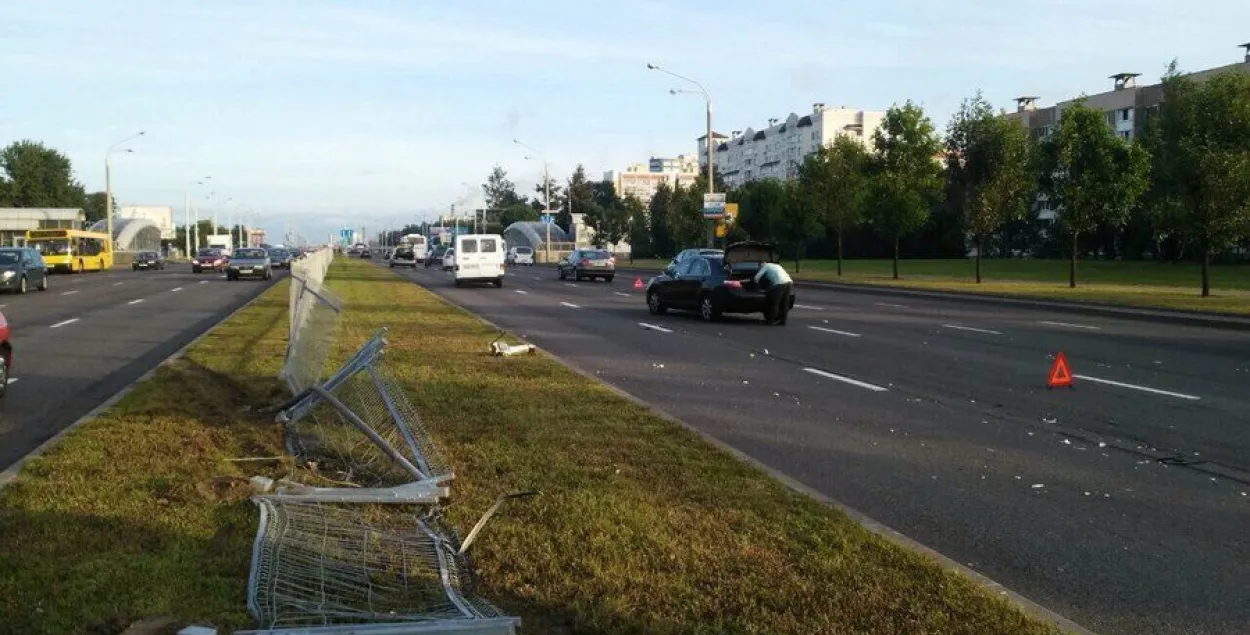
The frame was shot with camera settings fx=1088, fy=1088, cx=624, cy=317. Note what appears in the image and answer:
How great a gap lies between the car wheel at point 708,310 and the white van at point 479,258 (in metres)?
19.5

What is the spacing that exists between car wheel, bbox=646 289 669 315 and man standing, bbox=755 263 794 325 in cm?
332

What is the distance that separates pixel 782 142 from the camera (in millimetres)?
150500

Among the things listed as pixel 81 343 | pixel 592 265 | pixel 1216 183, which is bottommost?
pixel 81 343

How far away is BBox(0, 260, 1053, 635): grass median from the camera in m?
4.64

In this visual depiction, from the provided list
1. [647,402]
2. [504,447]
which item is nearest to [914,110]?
[647,402]

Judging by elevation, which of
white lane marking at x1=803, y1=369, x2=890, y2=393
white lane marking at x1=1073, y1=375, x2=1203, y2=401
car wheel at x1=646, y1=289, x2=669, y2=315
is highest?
car wheel at x1=646, y1=289, x2=669, y2=315

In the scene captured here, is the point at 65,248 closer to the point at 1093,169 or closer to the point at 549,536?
the point at 1093,169

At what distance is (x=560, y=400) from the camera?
10781mm

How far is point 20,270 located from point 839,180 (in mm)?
32292

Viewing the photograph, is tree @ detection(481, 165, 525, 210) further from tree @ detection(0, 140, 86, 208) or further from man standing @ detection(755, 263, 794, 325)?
man standing @ detection(755, 263, 794, 325)

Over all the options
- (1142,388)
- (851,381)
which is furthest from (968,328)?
(851,381)

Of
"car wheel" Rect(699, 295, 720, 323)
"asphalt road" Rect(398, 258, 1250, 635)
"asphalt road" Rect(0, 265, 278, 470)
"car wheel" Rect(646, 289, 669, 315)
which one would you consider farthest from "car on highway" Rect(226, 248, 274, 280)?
"car wheel" Rect(699, 295, 720, 323)

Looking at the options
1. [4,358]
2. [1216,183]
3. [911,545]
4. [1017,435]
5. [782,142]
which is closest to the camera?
[911,545]

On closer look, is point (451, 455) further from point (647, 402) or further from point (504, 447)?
point (647, 402)
